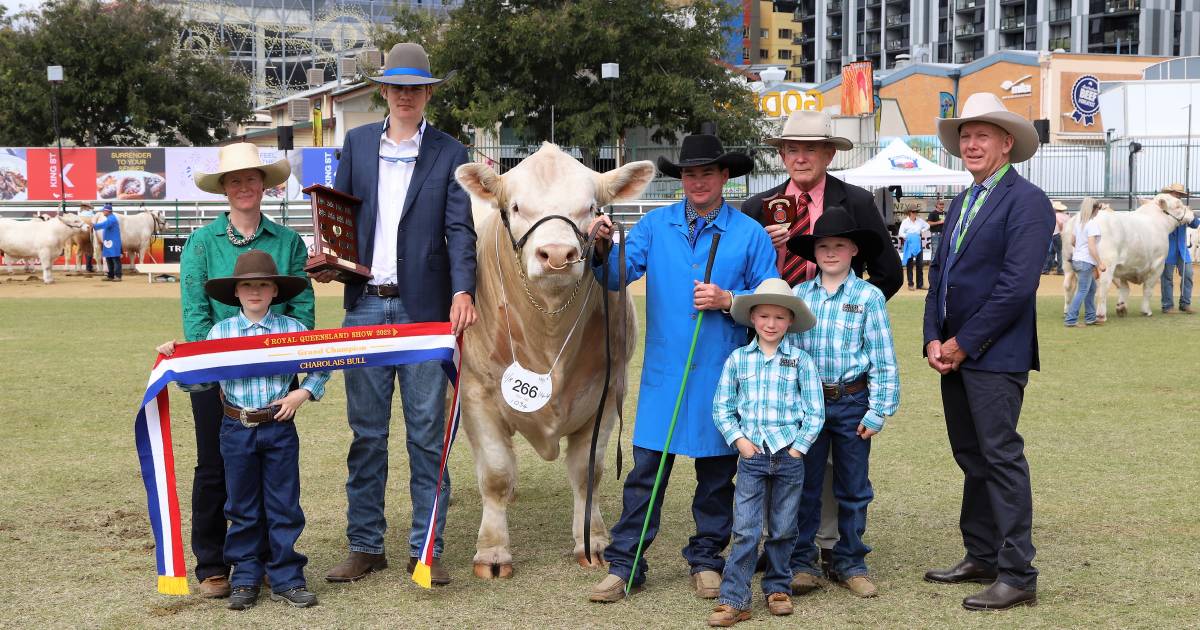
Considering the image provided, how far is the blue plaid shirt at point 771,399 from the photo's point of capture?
15.0 feet

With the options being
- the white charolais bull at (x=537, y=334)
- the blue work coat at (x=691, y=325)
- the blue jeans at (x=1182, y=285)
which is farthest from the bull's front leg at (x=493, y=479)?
the blue jeans at (x=1182, y=285)

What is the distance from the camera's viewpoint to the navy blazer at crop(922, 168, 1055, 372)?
4.61 metres

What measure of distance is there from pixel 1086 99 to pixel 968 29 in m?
40.9

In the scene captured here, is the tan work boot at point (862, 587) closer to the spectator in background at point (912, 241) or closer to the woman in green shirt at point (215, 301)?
the woman in green shirt at point (215, 301)

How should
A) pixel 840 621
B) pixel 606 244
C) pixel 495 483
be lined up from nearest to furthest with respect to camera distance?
pixel 840 621
pixel 606 244
pixel 495 483

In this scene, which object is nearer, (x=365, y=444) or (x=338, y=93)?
(x=365, y=444)

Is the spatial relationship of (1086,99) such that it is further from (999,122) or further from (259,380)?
(259,380)

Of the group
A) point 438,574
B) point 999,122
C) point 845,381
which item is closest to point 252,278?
point 438,574

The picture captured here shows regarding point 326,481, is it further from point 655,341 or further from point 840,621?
point 840,621

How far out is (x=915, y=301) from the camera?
19.9 meters

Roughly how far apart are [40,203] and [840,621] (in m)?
32.1

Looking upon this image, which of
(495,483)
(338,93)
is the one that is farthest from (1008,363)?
(338,93)

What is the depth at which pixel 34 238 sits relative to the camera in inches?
957

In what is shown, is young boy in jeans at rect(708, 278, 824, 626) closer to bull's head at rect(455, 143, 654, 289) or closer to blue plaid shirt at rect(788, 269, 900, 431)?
blue plaid shirt at rect(788, 269, 900, 431)
